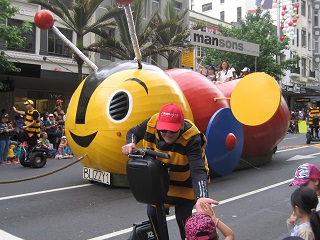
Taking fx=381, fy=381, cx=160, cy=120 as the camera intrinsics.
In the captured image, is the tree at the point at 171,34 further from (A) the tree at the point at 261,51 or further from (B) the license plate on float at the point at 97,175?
(B) the license plate on float at the point at 97,175

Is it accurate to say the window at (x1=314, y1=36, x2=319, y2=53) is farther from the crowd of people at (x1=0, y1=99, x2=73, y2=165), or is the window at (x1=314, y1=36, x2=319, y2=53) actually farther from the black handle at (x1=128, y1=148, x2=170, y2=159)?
the black handle at (x1=128, y1=148, x2=170, y2=159)

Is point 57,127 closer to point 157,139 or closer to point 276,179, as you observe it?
point 276,179

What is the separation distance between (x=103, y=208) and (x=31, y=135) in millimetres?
5643

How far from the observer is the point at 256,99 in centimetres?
674

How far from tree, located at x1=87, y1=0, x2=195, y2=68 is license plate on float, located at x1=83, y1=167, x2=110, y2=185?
12.5 meters

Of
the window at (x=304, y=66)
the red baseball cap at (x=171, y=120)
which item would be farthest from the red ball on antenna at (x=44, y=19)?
the window at (x=304, y=66)

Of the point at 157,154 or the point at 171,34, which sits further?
the point at 171,34

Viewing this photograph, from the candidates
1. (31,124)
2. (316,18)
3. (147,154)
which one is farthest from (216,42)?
(316,18)

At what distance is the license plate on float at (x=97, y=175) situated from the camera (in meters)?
7.02

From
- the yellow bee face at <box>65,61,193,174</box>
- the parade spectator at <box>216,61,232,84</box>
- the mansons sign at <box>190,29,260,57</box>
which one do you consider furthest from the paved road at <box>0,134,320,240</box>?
the mansons sign at <box>190,29,260,57</box>

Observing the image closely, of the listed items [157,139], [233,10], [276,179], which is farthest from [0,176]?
[233,10]

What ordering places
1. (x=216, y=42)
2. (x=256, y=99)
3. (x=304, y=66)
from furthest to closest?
(x=304, y=66) < (x=216, y=42) < (x=256, y=99)

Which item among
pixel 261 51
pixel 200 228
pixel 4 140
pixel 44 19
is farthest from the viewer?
pixel 261 51

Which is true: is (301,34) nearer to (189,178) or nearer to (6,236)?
(6,236)
